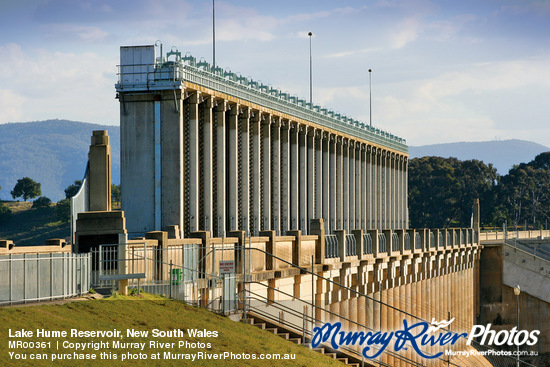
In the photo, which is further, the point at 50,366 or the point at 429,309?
the point at 429,309

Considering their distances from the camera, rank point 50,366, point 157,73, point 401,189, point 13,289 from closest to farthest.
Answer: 1. point 50,366
2. point 13,289
3. point 157,73
4. point 401,189

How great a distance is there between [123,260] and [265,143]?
4178cm

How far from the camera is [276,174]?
238 ft

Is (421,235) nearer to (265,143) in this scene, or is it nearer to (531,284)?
(265,143)

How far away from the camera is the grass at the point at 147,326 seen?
21.4 meters

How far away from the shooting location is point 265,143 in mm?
70000

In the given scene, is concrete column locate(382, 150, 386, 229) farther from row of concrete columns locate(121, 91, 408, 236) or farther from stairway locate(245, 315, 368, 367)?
stairway locate(245, 315, 368, 367)

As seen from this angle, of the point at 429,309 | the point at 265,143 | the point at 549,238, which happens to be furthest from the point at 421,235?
the point at 549,238

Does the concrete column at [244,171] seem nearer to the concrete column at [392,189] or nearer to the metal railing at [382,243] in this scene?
the metal railing at [382,243]

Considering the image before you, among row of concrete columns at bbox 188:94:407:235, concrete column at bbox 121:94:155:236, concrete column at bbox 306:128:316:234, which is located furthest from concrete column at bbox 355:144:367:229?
concrete column at bbox 121:94:155:236

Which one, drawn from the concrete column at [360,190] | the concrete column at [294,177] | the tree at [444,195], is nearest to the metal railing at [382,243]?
the concrete column at [294,177]

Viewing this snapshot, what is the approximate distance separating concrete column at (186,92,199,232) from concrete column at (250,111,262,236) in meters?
10.8

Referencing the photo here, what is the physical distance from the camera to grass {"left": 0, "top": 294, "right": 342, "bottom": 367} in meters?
21.4

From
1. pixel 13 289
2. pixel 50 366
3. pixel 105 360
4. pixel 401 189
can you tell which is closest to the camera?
pixel 50 366
